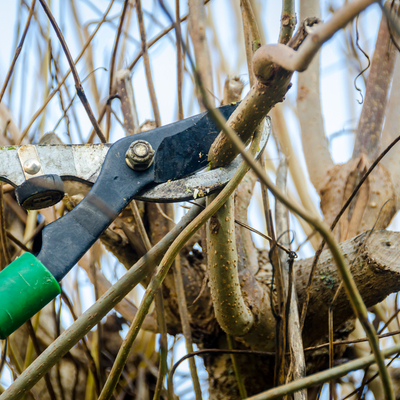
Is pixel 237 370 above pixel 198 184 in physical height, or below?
below

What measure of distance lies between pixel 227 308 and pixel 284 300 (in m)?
0.12

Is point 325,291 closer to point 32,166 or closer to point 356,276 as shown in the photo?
Result: point 356,276

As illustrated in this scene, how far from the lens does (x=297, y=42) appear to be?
1.17ft

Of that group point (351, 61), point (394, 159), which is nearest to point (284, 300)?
point (394, 159)

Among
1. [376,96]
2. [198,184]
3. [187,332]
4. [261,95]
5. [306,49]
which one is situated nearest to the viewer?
[306,49]

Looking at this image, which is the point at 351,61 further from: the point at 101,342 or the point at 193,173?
the point at 101,342

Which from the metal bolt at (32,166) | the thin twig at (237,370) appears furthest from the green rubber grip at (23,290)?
the thin twig at (237,370)

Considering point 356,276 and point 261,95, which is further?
point 356,276

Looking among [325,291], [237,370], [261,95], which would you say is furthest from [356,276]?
[261,95]

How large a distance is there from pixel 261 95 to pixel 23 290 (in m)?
0.31

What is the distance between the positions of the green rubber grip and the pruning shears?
19 millimetres

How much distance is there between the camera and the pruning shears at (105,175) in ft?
1.55

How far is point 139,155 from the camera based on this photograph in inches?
20.0

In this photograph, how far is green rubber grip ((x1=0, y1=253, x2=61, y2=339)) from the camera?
1.32 ft
